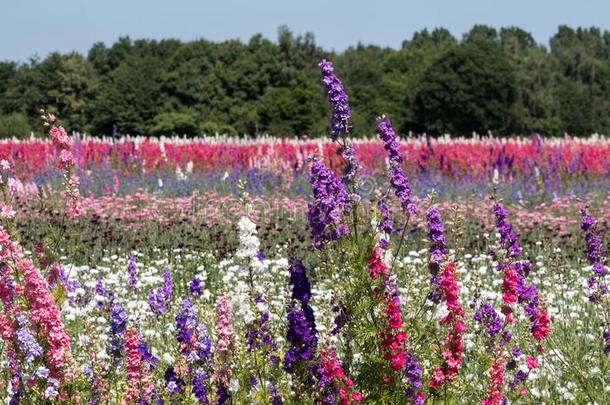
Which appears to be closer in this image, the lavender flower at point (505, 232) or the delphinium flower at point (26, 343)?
the delphinium flower at point (26, 343)

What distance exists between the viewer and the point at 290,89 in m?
63.3

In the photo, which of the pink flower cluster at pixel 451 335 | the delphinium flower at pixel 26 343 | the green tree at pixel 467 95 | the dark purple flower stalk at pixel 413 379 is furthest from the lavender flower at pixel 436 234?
the green tree at pixel 467 95

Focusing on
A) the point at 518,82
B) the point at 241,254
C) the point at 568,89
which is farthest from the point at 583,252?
the point at 568,89

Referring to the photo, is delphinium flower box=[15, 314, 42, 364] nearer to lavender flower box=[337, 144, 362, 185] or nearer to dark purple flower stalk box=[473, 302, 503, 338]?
lavender flower box=[337, 144, 362, 185]

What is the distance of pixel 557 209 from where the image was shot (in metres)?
14.5

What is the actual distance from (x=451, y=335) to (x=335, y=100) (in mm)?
1233

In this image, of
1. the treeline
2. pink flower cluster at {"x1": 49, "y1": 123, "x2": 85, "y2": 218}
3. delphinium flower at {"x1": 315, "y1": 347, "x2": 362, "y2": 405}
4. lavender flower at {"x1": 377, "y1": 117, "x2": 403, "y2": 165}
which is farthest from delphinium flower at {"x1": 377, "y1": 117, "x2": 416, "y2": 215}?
the treeline

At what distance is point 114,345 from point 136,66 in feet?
231

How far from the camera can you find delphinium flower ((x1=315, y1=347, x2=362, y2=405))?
157 inches

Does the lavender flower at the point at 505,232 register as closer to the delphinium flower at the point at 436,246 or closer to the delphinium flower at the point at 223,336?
the delphinium flower at the point at 436,246

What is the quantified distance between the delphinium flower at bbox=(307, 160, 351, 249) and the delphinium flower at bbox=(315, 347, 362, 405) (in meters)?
0.58

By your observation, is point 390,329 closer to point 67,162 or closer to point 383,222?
point 383,222

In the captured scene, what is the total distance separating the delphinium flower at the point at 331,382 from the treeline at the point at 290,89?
47.5 meters

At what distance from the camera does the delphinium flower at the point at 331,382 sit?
13.1 ft
